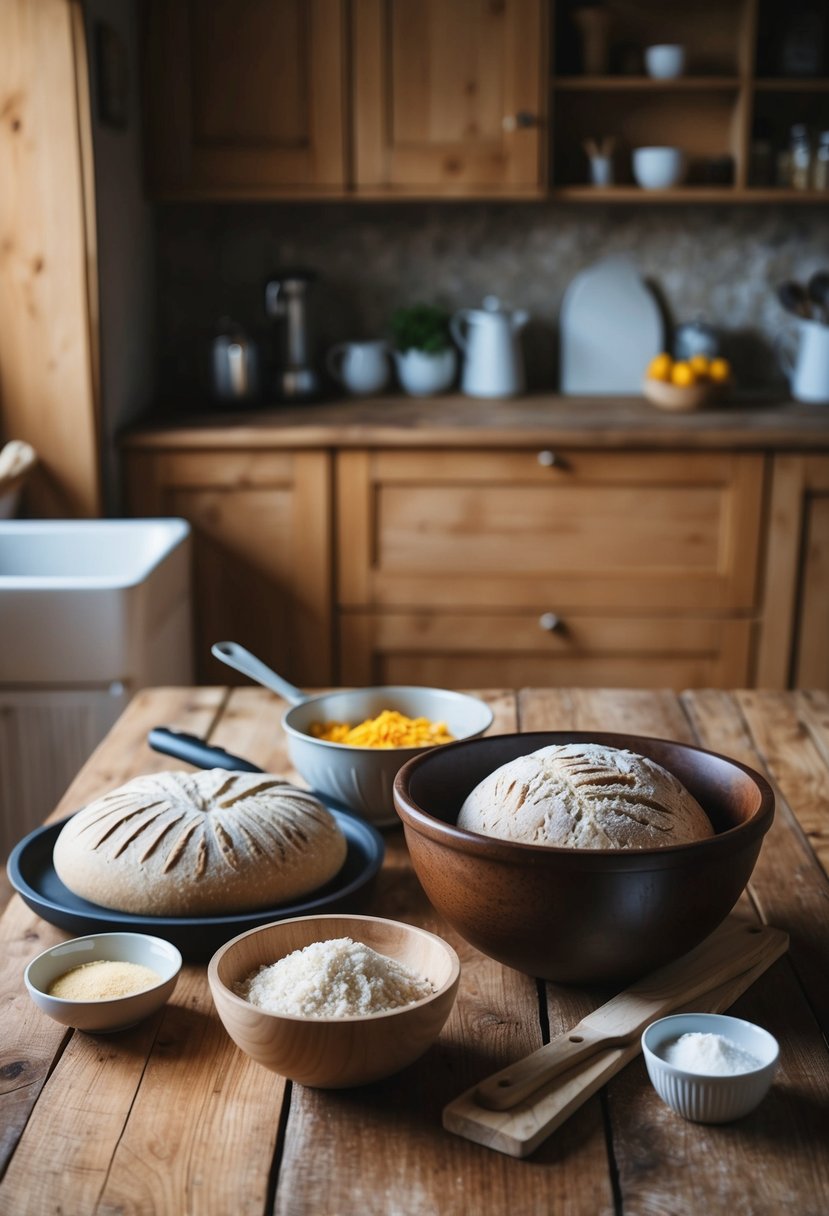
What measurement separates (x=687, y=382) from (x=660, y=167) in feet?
1.84

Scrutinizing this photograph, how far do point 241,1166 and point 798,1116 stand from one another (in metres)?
0.33

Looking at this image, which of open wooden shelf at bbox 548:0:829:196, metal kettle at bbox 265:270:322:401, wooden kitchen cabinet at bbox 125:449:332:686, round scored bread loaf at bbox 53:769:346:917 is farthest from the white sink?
open wooden shelf at bbox 548:0:829:196

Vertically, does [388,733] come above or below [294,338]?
below

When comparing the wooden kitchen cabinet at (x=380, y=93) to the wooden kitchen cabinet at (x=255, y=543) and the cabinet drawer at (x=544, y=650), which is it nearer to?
the wooden kitchen cabinet at (x=255, y=543)

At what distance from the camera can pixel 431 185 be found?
10.1ft

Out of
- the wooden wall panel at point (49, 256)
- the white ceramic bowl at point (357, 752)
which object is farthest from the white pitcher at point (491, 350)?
the white ceramic bowl at point (357, 752)

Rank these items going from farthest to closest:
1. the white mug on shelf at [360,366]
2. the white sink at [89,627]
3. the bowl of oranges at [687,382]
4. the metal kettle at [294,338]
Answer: the white mug on shelf at [360,366]
the metal kettle at [294,338]
the bowl of oranges at [687,382]
the white sink at [89,627]

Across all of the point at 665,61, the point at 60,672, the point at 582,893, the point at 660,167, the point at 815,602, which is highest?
the point at 665,61

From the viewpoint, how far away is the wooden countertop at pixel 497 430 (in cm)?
285

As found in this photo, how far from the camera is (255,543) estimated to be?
9.76 ft

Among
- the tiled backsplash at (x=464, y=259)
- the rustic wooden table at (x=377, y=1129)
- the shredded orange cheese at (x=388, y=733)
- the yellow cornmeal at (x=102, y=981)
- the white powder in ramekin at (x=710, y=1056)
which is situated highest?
the tiled backsplash at (x=464, y=259)

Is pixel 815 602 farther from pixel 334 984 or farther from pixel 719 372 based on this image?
pixel 334 984

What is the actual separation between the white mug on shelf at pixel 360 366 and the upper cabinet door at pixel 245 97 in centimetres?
44

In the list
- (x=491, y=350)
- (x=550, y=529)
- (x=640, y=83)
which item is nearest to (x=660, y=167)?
(x=640, y=83)
